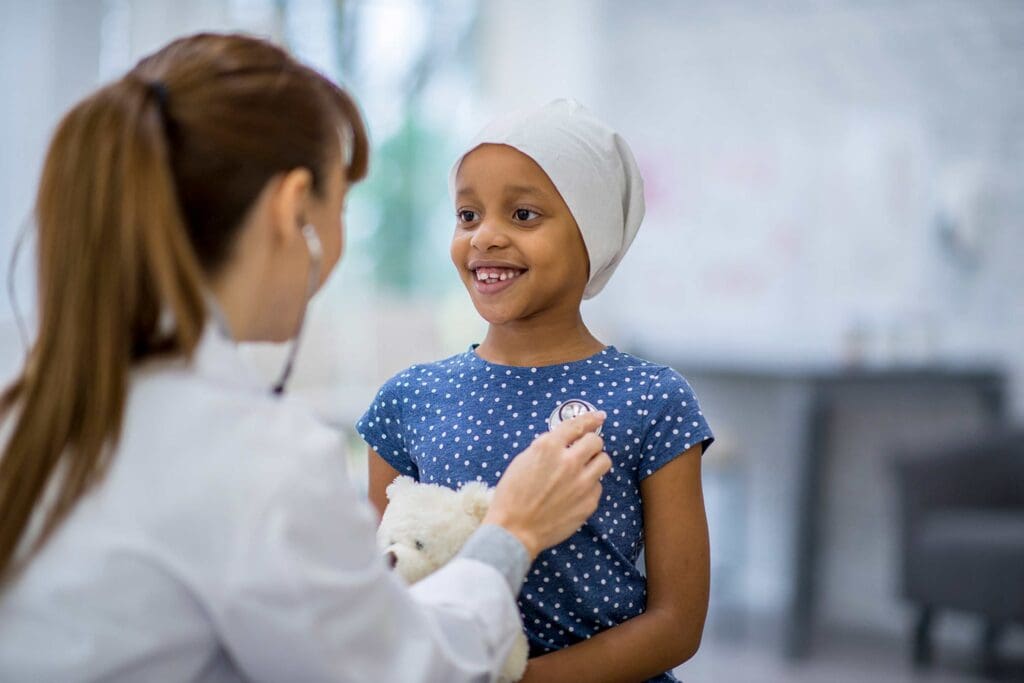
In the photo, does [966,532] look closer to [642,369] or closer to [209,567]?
[642,369]

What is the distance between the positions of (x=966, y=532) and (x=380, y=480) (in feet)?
9.40

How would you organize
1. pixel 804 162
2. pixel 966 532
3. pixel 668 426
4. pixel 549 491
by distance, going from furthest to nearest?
pixel 804 162 < pixel 966 532 < pixel 668 426 < pixel 549 491

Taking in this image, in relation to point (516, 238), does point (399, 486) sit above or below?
below

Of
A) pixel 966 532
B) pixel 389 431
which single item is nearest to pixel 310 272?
pixel 389 431

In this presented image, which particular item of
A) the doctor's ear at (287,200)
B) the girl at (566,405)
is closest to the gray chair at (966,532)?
the girl at (566,405)

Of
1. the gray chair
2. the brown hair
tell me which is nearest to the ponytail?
the brown hair

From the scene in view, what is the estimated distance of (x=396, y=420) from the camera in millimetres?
1389

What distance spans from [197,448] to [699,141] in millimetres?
4412

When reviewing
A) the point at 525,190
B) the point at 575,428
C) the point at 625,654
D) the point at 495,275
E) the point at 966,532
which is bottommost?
the point at 966,532

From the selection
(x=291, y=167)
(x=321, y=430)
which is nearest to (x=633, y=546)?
(x=321, y=430)

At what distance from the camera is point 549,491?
111 centimetres

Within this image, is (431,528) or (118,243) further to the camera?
(431,528)

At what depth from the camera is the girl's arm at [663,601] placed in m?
1.18

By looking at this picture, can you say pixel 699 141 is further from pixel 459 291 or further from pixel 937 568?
pixel 937 568
